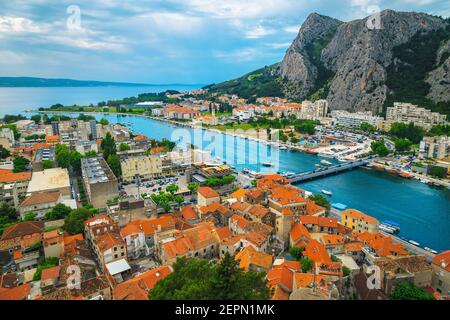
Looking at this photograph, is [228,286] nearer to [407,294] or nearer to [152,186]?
[407,294]

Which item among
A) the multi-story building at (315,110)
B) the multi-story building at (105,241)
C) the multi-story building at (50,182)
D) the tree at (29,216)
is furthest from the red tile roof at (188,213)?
the multi-story building at (315,110)

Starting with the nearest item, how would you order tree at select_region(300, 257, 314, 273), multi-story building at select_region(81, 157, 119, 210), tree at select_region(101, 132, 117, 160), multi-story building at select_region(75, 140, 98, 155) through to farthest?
tree at select_region(300, 257, 314, 273), multi-story building at select_region(81, 157, 119, 210), tree at select_region(101, 132, 117, 160), multi-story building at select_region(75, 140, 98, 155)

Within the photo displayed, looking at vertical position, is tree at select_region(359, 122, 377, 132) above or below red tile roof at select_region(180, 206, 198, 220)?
above

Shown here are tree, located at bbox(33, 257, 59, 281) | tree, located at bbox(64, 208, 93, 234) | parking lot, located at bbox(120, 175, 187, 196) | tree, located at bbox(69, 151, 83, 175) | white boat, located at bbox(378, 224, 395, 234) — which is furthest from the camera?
tree, located at bbox(69, 151, 83, 175)

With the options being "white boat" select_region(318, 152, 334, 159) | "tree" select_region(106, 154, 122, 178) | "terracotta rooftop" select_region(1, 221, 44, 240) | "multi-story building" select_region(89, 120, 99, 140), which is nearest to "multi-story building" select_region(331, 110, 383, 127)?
"white boat" select_region(318, 152, 334, 159)

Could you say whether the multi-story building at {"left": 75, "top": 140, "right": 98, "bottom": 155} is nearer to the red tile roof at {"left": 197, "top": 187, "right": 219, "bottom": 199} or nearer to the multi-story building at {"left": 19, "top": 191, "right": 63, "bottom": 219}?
the multi-story building at {"left": 19, "top": 191, "right": 63, "bottom": 219}

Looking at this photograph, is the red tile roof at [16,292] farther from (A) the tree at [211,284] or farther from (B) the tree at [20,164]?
(B) the tree at [20,164]

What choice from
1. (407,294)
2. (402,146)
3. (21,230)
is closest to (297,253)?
(407,294)
